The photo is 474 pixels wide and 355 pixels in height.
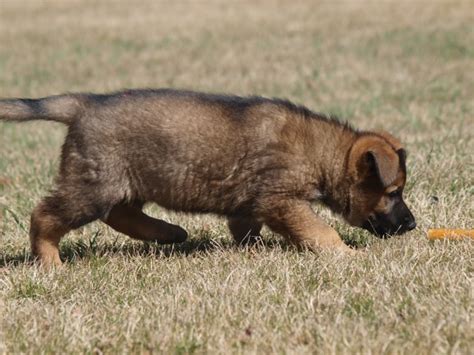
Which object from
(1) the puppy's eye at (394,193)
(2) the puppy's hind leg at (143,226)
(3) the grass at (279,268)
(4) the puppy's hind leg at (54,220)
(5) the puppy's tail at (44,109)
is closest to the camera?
(3) the grass at (279,268)

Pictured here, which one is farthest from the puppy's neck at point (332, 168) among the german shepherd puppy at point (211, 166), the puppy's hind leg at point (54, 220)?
the puppy's hind leg at point (54, 220)

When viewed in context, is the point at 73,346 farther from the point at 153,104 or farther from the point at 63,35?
the point at 63,35

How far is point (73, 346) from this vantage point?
15.4 feet

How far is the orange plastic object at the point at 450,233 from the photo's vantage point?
6434mm

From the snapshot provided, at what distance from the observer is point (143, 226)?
7.05m

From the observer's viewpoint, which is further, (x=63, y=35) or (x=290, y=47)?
(x=63, y=35)

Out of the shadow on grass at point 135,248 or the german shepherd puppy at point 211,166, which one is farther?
the shadow on grass at point 135,248

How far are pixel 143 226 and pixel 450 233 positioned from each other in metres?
2.17

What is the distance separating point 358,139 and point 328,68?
10581 mm

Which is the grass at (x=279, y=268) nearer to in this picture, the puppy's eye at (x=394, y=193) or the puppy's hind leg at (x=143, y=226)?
the puppy's hind leg at (x=143, y=226)

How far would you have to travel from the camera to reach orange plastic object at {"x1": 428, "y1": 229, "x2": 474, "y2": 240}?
6.43 m

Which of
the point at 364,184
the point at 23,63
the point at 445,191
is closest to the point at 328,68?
the point at 23,63

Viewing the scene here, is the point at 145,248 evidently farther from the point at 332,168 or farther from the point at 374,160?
the point at 374,160

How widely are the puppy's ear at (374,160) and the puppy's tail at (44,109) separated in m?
1.92
